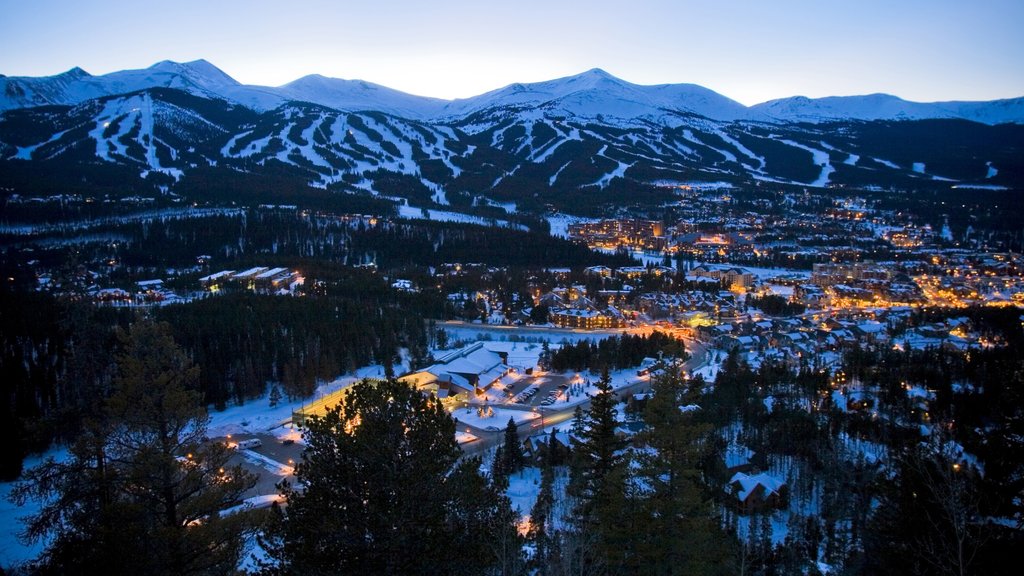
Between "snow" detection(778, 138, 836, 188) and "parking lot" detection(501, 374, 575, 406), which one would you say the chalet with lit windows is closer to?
"parking lot" detection(501, 374, 575, 406)

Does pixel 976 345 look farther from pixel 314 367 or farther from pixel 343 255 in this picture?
pixel 343 255

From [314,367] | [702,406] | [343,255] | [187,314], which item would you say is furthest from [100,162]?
[702,406]

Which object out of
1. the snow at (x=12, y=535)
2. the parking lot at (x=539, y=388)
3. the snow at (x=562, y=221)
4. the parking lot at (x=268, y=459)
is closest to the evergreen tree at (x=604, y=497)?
the snow at (x=12, y=535)

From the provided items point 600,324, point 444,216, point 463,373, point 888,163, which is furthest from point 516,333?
point 888,163

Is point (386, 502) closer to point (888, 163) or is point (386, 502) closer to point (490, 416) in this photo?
point (490, 416)

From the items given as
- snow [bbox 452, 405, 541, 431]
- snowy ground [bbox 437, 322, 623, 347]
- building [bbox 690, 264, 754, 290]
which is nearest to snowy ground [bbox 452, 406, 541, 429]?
snow [bbox 452, 405, 541, 431]
